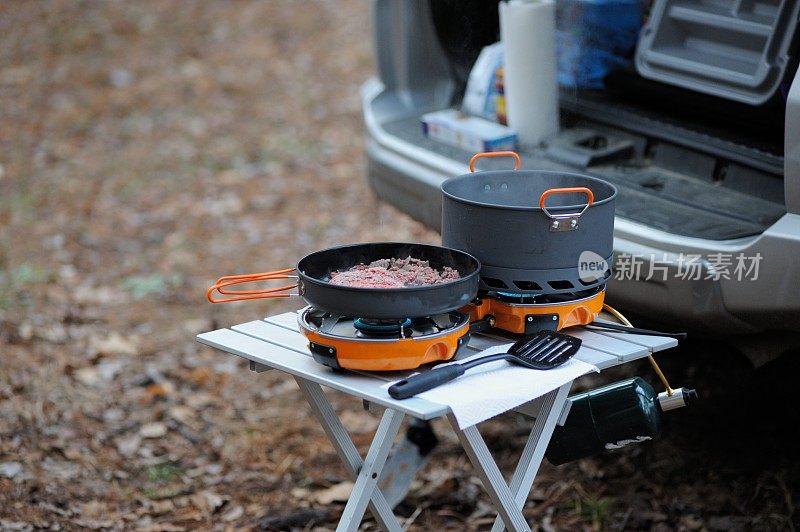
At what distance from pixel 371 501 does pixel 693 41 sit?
2118 millimetres

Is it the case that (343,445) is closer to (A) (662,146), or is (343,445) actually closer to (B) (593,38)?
(A) (662,146)

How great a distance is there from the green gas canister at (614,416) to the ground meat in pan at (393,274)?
1.55ft

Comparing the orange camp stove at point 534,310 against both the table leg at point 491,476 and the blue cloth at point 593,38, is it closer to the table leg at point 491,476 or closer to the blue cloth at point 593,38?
the table leg at point 491,476

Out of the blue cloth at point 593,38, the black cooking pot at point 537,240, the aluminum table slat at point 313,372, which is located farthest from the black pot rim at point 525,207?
the blue cloth at point 593,38

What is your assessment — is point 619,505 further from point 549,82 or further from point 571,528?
point 549,82

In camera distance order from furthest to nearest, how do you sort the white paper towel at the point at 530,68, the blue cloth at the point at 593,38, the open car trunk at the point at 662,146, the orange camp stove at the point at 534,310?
the blue cloth at the point at 593,38 < the white paper towel at the point at 530,68 < the open car trunk at the point at 662,146 < the orange camp stove at the point at 534,310

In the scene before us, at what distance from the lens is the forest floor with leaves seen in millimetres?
3355

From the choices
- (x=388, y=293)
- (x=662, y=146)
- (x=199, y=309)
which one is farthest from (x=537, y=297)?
(x=199, y=309)

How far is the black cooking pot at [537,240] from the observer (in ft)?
7.59

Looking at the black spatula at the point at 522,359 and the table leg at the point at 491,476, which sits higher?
the black spatula at the point at 522,359

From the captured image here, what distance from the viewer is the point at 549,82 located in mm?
3662

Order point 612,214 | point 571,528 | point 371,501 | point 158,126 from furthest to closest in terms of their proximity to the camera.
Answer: point 158,126, point 571,528, point 371,501, point 612,214

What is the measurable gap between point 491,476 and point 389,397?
0.34 metres

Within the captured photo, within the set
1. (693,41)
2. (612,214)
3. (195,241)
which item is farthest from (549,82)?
(195,241)
